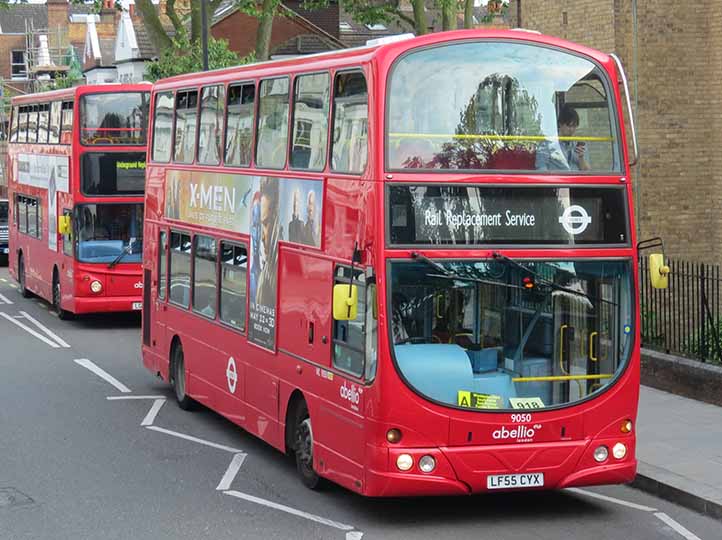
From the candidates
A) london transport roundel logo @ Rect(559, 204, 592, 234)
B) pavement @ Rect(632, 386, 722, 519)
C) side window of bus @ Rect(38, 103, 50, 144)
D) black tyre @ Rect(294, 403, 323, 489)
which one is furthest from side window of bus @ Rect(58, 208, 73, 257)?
london transport roundel logo @ Rect(559, 204, 592, 234)

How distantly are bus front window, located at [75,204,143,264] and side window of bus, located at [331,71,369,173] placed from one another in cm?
1431

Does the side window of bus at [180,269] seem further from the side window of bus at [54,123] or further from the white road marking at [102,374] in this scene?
the side window of bus at [54,123]

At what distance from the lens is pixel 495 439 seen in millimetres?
10828

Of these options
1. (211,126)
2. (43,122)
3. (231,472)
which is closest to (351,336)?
(231,472)

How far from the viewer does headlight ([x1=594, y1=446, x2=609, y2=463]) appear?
11180 millimetres

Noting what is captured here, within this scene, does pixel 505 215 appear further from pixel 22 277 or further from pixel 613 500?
pixel 22 277

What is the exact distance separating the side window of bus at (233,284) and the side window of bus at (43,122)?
1388 cm

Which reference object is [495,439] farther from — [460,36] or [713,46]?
[713,46]

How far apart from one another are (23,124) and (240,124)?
57.9ft

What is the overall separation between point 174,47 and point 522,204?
68.0 ft

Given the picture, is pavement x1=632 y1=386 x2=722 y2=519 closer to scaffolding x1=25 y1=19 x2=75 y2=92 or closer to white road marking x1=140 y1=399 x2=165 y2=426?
white road marking x1=140 y1=399 x2=165 y2=426

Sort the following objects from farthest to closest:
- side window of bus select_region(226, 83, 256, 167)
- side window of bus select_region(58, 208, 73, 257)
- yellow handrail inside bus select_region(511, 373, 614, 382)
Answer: side window of bus select_region(58, 208, 73, 257)
side window of bus select_region(226, 83, 256, 167)
yellow handrail inside bus select_region(511, 373, 614, 382)

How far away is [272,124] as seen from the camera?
13.6m

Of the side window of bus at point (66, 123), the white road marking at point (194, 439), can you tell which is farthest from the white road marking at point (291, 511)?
the side window of bus at point (66, 123)
